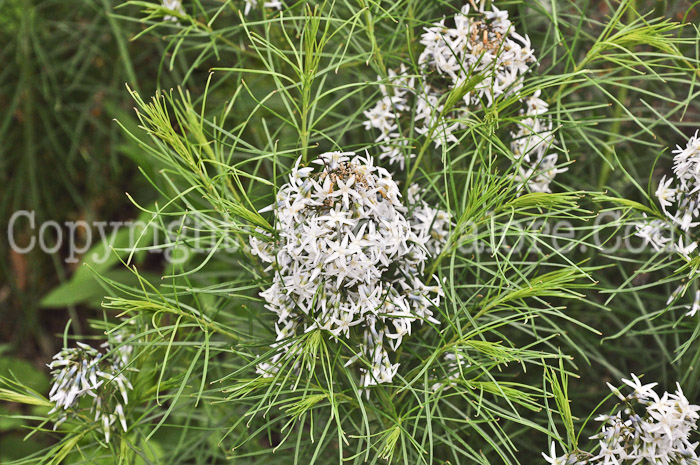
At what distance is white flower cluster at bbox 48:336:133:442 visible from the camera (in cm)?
48

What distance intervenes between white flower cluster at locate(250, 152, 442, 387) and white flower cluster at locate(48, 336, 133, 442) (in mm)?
116

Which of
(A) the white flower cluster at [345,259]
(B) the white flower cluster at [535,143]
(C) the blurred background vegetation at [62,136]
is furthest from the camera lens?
(C) the blurred background vegetation at [62,136]

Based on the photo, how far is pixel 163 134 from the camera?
45 cm

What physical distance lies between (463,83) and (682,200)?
0.61 feet

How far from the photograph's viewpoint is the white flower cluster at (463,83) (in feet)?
1.63

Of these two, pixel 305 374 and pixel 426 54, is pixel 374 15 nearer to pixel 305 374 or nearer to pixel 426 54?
pixel 426 54

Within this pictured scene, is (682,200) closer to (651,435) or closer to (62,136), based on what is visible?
(651,435)

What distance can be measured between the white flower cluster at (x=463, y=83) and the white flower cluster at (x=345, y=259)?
0.08 m

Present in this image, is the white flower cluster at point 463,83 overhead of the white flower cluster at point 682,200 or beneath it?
overhead

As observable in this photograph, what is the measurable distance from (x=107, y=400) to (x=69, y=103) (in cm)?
67

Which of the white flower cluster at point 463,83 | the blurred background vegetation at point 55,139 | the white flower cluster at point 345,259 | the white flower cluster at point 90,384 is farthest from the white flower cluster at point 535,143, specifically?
the blurred background vegetation at point 55,139

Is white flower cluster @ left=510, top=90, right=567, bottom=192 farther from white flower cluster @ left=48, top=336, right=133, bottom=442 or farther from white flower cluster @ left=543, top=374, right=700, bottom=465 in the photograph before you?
white flower cluster @ left=48, top=336, right=133, bottom=442

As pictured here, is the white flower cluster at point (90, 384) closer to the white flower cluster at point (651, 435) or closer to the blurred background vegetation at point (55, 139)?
the white flower cluster at point (651, 435)

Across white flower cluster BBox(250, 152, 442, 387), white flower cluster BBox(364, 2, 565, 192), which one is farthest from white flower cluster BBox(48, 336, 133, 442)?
white flower cluster BBox(364, 2, 565, 192)
